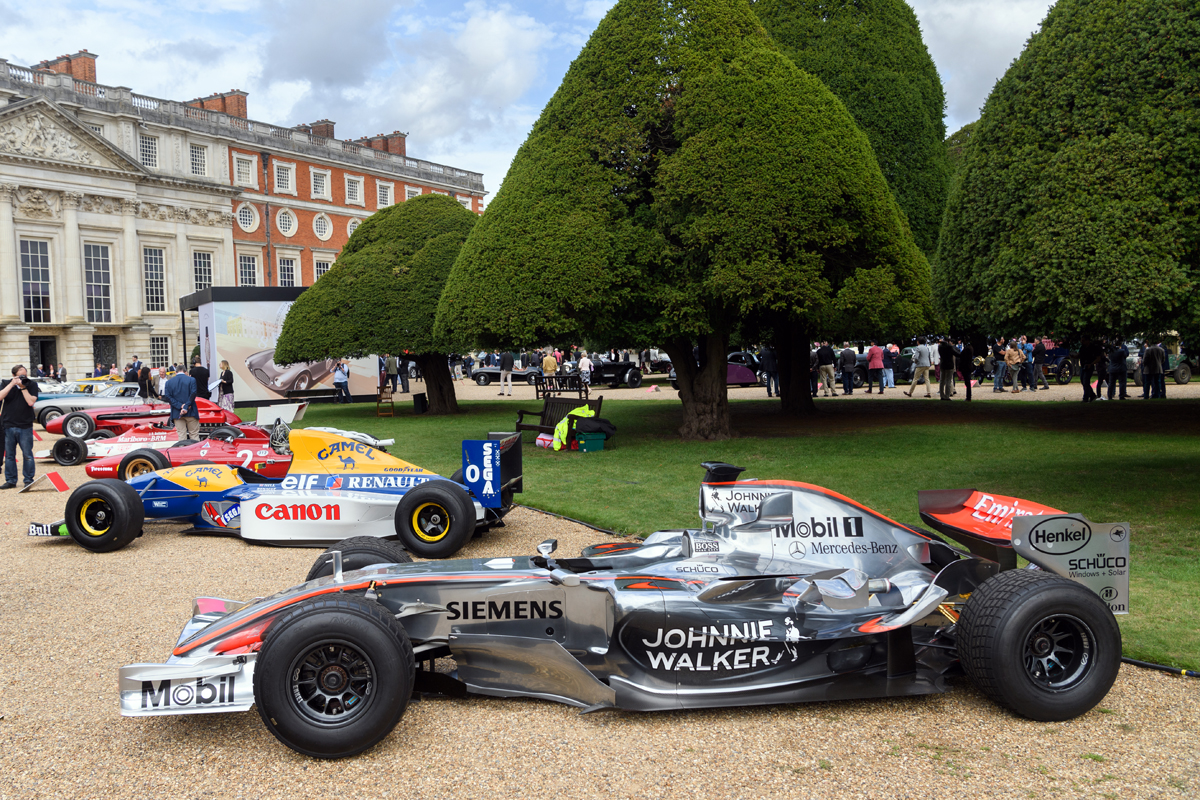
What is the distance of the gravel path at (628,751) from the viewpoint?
11.3ft

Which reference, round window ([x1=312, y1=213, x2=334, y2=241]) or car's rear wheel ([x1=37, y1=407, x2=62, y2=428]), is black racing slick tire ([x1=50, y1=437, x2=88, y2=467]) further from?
round window ([x1=312, y1=213, x2=334, y2=241])

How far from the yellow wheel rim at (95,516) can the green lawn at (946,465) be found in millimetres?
4466

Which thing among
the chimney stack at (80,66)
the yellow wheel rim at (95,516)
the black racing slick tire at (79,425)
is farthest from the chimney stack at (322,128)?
the yellow wheel rim at (95,516)

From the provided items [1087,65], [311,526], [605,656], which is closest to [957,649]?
[605,656]

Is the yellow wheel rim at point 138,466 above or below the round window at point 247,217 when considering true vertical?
below

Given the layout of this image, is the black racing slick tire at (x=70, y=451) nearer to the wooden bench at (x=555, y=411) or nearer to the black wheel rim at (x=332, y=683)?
the wooden bench at (x=555, y=411)

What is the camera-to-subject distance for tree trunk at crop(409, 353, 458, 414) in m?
24.6

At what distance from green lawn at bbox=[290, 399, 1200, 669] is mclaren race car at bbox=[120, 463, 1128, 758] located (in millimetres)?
1228

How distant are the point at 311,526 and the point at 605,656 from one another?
490 cm

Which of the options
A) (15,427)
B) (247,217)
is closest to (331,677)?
(15,427)

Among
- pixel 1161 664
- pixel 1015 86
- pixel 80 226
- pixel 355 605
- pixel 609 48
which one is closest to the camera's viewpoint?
pixel 355 605

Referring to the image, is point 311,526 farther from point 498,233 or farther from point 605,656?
point 498,233

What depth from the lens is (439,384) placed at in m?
24.6

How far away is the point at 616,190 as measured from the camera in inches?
580
